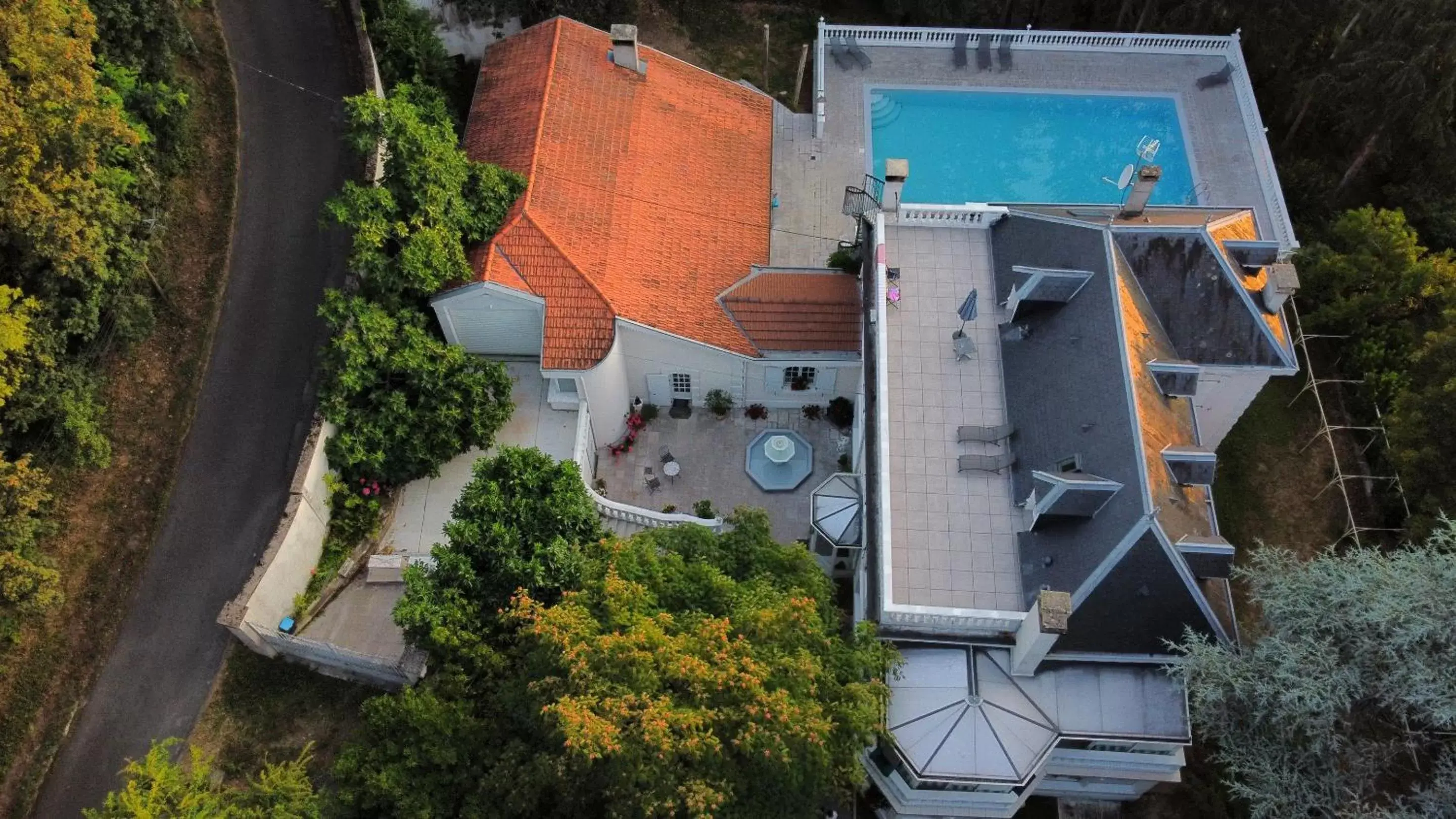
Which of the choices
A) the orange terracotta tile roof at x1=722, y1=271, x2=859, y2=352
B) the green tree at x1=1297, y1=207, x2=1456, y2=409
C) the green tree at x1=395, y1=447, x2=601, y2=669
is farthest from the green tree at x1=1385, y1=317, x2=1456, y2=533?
the green tree at x1=395, y1=447, x2=601, y2=669

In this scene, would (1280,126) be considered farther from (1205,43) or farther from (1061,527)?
(1061,527)

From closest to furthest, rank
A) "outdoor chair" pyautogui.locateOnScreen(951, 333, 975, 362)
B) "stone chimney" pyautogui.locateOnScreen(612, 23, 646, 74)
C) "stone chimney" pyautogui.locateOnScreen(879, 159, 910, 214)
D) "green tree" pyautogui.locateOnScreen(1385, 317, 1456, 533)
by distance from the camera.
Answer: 1. "green tree" pyautogui.locateOnScreen(1385, 317, 1456, 533)
2. "outdoor chair" pyautogui.locateOnScreen(951, 333, 975, 362)
3. "stone chimney" pyautogui.locateOnScreen(879, 159, 910, 214)
4. "stone chimney" pyautogui.locateOnScreen(612, 23, 646, 74)

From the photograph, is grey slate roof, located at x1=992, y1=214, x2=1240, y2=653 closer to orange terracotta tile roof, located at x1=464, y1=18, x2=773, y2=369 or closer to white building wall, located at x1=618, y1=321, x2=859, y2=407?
white building wall, located at x1=618, y1=321, x2=859, y2=407

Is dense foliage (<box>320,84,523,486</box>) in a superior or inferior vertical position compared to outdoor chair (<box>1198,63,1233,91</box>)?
inferior

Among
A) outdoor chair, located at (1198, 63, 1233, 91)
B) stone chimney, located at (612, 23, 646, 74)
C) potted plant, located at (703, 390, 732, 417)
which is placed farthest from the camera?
outdoor chair, located at (1198, 63, 1233, 91)

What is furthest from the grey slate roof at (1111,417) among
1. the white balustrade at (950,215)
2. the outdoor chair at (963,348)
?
the outdoor chair at (963,348)

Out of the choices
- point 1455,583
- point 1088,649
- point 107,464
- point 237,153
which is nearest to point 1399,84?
point 1455,583

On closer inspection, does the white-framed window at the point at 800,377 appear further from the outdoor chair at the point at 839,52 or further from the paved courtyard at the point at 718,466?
the outdoor chair at the point at 839,52
